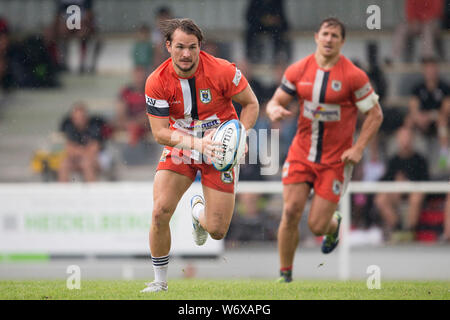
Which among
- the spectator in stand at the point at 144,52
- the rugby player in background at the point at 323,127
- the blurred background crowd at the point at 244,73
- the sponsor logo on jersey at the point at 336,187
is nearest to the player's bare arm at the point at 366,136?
the rugby player in background at the point at 323,127

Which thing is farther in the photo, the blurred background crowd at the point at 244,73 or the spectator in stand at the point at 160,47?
the spectator in stand at the point at 160,47

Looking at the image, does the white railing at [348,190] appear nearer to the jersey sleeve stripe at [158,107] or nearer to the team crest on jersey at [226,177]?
the team crest on jersey at [226,177]

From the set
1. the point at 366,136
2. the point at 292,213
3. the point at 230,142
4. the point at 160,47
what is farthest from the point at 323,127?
the point at 160,47

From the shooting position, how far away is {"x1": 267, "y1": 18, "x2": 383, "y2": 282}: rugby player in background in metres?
7.23

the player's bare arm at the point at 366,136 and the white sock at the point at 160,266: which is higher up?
the player's bare arm at the point at 366,136

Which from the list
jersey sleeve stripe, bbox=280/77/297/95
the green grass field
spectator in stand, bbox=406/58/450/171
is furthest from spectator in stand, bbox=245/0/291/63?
the green grass field

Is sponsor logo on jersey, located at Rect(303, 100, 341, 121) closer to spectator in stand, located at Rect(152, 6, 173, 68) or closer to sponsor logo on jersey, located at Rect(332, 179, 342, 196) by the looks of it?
sponsor logo on jersey, located at Rect(332, 179, 342, 196)

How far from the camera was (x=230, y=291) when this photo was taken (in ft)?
22.3

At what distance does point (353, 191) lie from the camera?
9836 millimetres

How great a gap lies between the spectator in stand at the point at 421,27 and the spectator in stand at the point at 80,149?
16.5 ft

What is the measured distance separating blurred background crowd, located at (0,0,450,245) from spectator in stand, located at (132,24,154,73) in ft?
0.06

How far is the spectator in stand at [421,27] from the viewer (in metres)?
12.3
